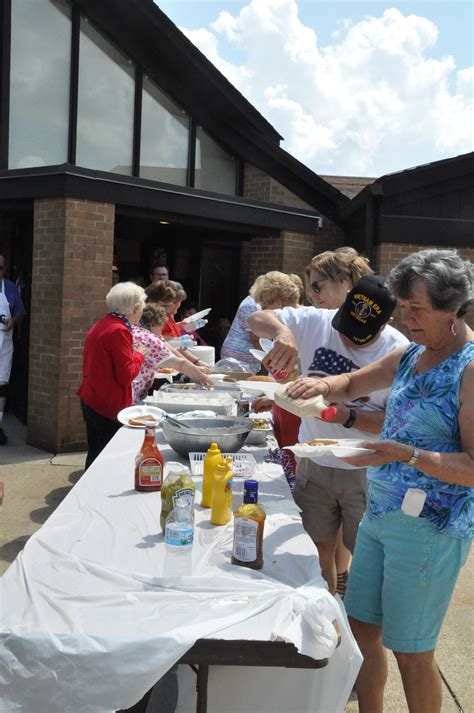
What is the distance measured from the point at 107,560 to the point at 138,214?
257 inches

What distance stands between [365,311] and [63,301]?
16.1 ft

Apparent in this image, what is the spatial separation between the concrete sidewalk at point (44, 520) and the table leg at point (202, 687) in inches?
56.0

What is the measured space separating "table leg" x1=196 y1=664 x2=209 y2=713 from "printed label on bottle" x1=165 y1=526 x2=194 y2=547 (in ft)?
1.45

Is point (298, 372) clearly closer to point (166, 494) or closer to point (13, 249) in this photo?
point (166, 494)

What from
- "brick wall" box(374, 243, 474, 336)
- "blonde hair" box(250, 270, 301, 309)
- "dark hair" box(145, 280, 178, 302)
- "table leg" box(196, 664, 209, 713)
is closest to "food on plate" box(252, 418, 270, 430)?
"blonde hair" box(250, 270, 301, 309)

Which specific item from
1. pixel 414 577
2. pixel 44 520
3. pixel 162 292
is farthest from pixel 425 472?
pixel 162 292

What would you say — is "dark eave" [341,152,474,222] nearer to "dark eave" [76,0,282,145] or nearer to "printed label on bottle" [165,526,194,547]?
"dark eave" [76,0,282,145]

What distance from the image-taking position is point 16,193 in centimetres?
757

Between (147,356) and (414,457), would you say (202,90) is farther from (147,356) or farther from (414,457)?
(414,457)

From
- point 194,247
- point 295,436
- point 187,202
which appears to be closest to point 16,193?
point 187,202

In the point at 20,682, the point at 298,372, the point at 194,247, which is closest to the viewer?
the point at 20,682

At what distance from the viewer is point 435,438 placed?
2.28 meters

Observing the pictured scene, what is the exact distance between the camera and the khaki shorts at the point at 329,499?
3199 millimetres

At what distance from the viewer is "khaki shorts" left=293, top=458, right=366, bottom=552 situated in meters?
3.20
